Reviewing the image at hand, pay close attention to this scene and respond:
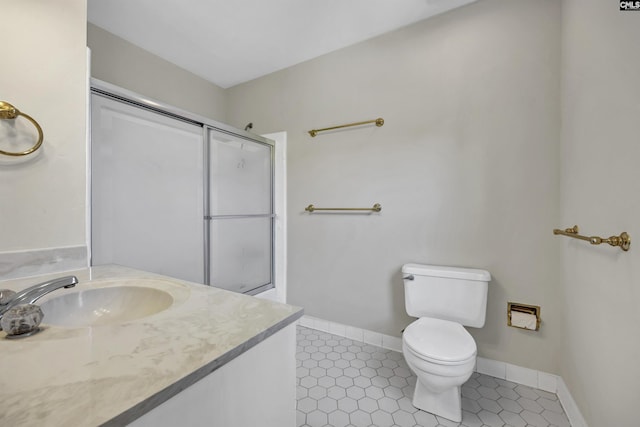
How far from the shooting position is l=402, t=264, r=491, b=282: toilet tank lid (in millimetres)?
1662

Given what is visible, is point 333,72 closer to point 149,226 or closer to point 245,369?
point 149,226

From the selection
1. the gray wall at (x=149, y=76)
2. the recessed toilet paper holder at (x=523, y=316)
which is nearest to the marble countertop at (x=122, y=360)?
the recessed toilet paper holder at (x=523, y=316)

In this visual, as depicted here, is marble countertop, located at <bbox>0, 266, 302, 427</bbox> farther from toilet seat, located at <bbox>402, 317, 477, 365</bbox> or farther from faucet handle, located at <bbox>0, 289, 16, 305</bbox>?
toilet seat, located at <bbox>402, 317, 477, 365</bbox>

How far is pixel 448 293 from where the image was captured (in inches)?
67.7

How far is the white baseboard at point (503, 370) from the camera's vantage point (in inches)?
56.6

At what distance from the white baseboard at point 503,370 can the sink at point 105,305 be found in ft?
5.54

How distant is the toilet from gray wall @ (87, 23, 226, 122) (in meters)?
2.44

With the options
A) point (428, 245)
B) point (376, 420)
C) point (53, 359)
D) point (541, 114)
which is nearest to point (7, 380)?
point (53, 359)

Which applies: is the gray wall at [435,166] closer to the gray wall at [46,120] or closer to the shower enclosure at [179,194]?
the shower enclosure at [179,194]

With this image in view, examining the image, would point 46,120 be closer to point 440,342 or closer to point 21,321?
point 21,321

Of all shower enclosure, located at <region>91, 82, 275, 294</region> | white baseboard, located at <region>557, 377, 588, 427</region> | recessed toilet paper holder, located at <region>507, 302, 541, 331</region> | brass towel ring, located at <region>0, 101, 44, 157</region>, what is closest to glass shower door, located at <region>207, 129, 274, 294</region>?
shower enclosure, located at <region>91, 82, 275, 294</region>

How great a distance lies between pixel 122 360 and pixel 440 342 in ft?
4.64

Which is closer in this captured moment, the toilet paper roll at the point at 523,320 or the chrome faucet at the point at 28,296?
the chrome faucet at the point at 28,296

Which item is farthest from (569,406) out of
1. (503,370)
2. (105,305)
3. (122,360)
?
(105,305)
